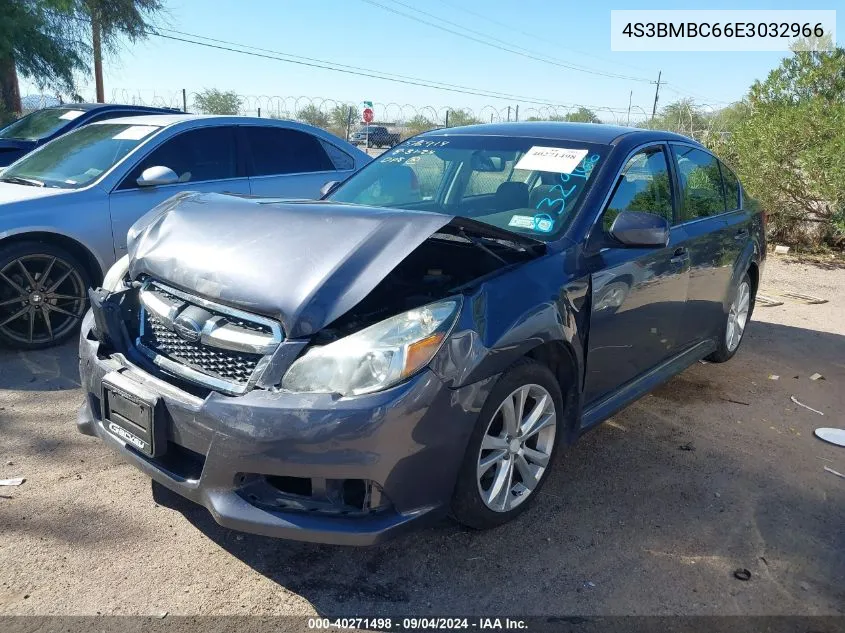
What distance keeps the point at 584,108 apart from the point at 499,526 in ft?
82.5

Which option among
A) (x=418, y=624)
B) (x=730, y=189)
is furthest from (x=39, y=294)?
(x=730, y=189)

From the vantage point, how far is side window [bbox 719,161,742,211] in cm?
480

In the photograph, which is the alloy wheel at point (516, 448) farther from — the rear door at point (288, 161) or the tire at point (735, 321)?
the rear door at point (288, 161)

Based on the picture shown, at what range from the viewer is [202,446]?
2293mm

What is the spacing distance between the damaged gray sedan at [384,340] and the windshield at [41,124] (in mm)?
6579

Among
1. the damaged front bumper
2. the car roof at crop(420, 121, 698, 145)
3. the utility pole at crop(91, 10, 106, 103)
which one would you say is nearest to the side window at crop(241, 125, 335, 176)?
the car roof at crop(420, 121, 698, 145)

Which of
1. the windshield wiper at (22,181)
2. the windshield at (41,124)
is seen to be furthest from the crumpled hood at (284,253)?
the windshield at (41,124)

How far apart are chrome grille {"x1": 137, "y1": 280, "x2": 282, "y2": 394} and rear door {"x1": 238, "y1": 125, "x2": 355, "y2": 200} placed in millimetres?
3275

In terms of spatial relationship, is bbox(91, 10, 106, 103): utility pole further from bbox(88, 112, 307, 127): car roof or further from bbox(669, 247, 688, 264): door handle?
bbox(669, 247, 688, 264): door handle

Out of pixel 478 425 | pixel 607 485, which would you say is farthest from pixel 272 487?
pixel 607 485

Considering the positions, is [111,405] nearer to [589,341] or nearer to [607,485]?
[589,341]

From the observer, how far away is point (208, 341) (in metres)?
2.45

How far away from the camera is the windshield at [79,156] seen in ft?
17.0

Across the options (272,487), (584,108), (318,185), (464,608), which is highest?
(584,108)
